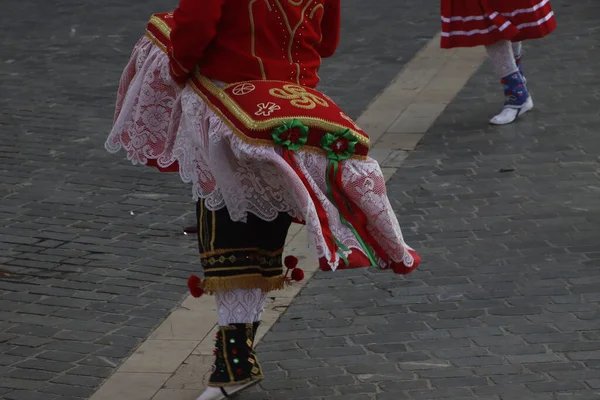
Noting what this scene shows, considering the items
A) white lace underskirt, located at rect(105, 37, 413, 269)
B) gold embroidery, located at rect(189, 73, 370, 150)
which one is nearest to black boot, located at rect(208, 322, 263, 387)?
white lace underskirt, located at rect(105, 37, 413, 269)

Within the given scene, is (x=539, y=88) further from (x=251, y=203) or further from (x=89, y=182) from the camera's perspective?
(x=251, y=203)

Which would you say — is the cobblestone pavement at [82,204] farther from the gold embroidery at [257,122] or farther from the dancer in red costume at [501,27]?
the gold embroidery at [257,122]

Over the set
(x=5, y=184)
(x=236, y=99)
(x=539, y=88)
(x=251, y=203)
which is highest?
(x=236, y=99)

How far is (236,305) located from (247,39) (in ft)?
3.28

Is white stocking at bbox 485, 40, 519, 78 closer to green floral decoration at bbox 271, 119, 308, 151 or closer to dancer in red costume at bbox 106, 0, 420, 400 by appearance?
dancer in red costume at bbox 106, 0, 420, 400

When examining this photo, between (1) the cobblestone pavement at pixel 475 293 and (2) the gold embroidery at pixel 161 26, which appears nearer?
(2) the gold embroidery at pixel 161 26

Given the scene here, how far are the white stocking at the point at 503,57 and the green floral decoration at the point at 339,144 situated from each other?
4591 millimetres

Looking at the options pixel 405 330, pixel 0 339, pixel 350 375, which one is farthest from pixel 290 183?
pixel 0 339

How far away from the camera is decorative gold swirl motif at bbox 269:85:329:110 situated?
4.55 m

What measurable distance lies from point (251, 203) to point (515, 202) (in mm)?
3087

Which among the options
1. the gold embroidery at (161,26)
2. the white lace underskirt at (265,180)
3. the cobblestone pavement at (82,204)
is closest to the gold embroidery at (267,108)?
the white lace underskirt at (265,180)

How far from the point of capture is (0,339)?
5652mm

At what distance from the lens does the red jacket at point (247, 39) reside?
14.7ft

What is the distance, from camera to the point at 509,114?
9.04 metres
